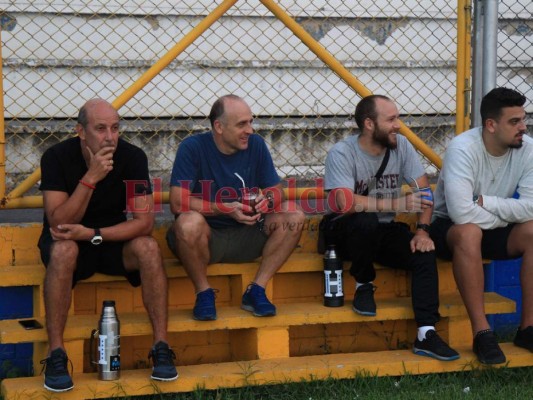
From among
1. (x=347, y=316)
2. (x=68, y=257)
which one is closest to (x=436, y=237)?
(x=347, y=316)

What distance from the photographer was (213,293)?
5.33 metres

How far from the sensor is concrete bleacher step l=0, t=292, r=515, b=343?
5109mm

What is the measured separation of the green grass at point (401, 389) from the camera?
198 inches

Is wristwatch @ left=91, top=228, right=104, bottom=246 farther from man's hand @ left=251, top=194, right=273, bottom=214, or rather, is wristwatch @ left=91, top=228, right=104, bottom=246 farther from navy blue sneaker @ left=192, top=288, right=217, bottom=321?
man's hand @ left=251, top=194, right=273, bottom=214

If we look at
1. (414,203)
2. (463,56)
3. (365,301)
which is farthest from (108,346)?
(463,56)

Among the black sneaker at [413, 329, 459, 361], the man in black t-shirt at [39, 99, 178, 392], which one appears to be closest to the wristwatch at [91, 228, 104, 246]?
the man in black t-shirt at [39, 99, 178, 392]

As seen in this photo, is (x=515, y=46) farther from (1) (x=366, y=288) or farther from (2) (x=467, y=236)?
(1) (x=366, y=288)

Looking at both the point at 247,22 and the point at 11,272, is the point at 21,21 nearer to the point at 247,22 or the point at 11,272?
the point at 247,22

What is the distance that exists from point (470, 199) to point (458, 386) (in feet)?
3.50

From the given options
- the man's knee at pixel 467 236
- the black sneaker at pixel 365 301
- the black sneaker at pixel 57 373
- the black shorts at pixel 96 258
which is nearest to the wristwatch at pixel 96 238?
the black shorts at pixel 96 258

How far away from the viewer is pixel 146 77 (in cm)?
577

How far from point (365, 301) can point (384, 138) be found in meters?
0.97

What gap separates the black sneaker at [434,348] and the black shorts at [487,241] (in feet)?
1.82

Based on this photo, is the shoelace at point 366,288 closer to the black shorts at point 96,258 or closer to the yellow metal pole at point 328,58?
the yellow metal pole at point 328,58
